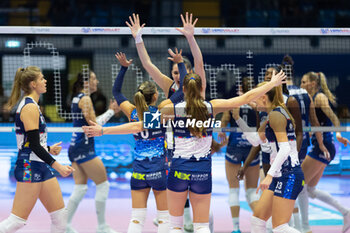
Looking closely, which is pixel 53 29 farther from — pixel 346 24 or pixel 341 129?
pixel 346 24

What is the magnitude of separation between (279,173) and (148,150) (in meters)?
1.36

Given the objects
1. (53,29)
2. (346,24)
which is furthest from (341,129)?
(346,24)

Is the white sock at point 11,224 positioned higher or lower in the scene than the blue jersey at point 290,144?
lower

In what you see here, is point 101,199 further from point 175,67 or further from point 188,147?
point 188,147

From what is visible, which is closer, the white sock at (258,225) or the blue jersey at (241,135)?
the white sock at (258,225)

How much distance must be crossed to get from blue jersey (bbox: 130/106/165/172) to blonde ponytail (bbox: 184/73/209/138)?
2.30 ft

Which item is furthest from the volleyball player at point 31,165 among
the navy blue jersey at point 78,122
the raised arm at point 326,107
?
the raised arm at point 326,107

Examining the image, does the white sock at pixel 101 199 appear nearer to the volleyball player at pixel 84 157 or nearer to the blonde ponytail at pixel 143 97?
the volleyball player at pixel 84 157

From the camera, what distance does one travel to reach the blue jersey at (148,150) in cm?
551

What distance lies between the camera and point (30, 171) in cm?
530

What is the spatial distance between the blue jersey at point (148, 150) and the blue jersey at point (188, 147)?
0.58 m

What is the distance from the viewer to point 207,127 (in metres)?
4.93

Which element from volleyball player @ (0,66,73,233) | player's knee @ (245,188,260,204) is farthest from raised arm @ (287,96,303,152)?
volleyball player @ (0,66,73,233)

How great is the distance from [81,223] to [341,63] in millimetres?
4391
